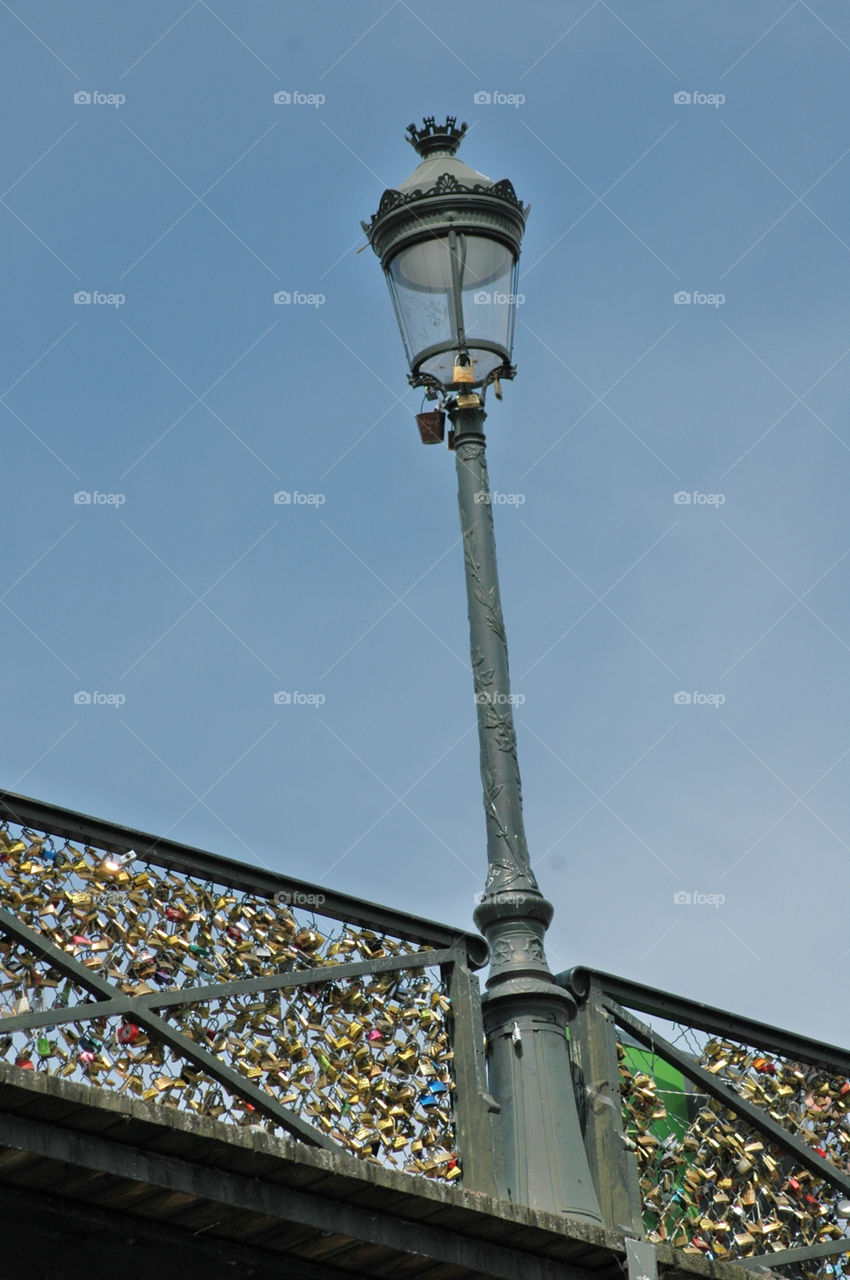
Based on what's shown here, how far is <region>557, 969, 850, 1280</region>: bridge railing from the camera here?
7.96 metres

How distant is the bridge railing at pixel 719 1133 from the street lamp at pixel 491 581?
0.34 metres

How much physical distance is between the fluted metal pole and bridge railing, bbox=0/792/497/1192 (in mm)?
121

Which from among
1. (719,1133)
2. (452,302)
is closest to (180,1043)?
(719,1133)

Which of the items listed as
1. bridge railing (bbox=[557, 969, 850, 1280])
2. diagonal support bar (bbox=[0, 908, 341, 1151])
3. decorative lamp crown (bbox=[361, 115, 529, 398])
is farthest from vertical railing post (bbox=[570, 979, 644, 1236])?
decorative lamp crown (bbox=[361, 115, 529, 398])

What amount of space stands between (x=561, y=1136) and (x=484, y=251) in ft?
11.9

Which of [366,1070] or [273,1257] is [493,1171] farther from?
[273,1257]

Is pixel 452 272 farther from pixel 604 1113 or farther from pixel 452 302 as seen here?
pixel 604 1113

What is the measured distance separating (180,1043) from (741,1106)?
258 centimetres

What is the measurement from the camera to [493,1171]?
24.5 ft

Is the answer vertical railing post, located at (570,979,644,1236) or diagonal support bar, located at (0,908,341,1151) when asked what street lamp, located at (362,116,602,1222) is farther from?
diagonal support bar, located at (0,908,341,1151)

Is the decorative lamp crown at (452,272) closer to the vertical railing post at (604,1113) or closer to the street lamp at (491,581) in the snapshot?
the street lamp at (491,581)

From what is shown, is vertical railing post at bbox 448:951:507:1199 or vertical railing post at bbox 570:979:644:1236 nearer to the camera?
vertical railing post at bbox 448:951:507:1199

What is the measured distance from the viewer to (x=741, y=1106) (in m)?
8.48
